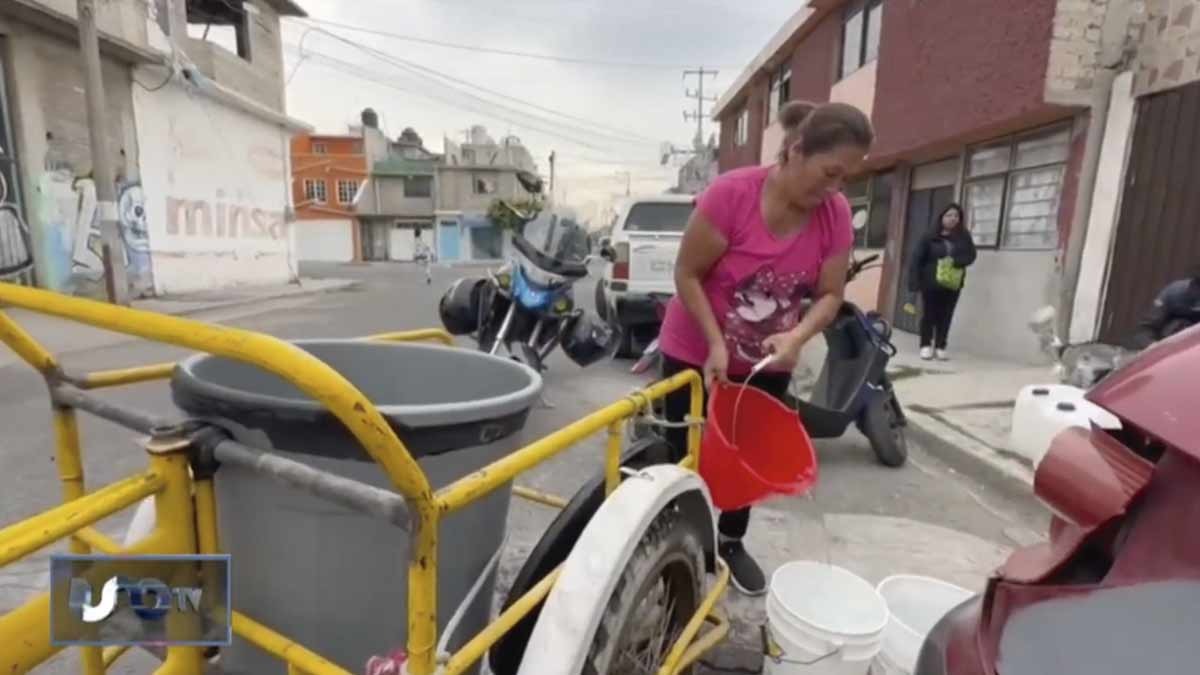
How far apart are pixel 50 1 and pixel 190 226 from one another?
4.77m

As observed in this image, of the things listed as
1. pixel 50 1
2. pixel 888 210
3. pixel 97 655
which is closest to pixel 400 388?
pixel 97 655

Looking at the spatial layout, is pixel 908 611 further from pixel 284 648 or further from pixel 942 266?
pixel 942 266

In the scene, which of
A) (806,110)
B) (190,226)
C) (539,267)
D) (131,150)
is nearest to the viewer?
(806,110)

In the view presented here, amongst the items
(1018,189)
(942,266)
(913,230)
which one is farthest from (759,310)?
(913,230)

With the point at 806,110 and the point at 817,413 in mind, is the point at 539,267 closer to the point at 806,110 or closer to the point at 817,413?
the point at 817,413

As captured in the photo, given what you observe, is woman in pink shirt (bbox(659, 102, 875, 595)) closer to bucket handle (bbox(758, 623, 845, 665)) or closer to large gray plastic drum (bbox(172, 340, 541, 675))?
bucket handle (bbox(758, 623, 845, 665))

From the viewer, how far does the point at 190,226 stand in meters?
13.1

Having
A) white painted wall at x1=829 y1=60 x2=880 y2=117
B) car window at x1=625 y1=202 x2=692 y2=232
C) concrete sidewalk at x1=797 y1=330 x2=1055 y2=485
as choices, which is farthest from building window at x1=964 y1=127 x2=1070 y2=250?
car window at x1=625 y1=202 x2=692 y2=232

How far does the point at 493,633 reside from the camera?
1078 mm

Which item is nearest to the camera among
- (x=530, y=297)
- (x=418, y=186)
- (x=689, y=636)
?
(x=689, y=636)

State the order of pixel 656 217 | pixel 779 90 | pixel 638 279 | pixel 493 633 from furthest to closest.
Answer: pixel 779 90 < pixel 656 217 < pixel 638 279 < pixel 493 633

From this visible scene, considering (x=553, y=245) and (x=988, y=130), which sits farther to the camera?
(x=988, y=130)

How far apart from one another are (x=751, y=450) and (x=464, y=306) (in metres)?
3.61

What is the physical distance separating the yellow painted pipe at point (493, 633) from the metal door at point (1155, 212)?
5606mm
